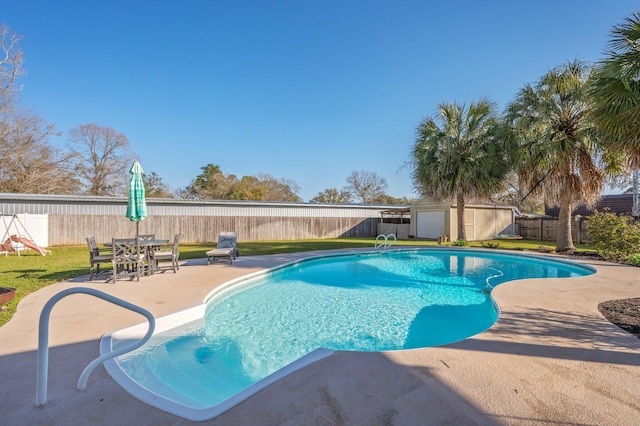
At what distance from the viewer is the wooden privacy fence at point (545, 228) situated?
16514mm

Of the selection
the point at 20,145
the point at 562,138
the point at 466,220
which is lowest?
the point at 466,220

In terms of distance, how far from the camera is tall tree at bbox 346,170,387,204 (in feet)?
131

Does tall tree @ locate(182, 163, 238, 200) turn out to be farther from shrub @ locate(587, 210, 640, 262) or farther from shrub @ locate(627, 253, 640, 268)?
shrub @ locate(627, 253, 640, 268)

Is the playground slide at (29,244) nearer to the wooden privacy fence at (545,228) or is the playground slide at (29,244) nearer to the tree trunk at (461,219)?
the tree trunk at (461,219)

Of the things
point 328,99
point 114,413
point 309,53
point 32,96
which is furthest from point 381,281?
point 32,96

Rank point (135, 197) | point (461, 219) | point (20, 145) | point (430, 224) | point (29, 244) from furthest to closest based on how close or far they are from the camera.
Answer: point (20, 145), point (430, 224), point (461, 219), point (29, 244), point (135, 197)

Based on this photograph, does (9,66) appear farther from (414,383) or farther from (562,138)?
(562,138)

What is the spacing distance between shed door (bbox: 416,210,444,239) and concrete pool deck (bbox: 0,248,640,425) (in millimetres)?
15573

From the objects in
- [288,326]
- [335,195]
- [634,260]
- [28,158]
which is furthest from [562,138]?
[28,158]

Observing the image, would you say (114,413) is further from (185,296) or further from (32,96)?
(32,96)

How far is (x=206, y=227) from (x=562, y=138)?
18.5m

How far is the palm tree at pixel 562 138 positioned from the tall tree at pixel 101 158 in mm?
30700

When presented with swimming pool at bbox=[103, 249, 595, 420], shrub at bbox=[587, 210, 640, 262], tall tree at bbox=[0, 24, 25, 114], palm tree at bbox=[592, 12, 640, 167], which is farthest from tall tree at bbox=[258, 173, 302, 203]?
palm tree at bbox=[592, 12, 640, 167]

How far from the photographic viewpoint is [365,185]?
132 feet
